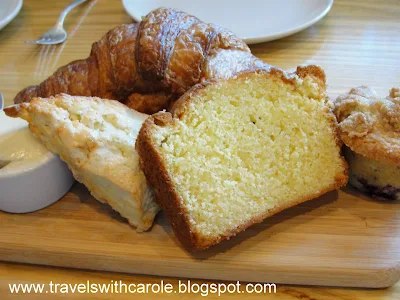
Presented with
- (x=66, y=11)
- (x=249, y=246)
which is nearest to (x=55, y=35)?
(x=66, y=11)

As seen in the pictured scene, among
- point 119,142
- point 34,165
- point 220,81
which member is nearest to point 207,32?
point 220,81

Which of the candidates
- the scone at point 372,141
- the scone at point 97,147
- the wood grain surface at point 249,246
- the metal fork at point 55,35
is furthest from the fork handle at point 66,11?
the scone at point 372,141

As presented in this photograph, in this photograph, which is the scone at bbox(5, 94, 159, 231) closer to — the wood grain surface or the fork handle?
the wood grain surface

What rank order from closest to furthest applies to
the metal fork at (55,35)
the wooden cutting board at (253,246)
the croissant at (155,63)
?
the wooden cutting board at (253,246)
the croissant at (155,63)
the metal fork at (55,35)

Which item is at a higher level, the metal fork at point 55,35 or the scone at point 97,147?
the scone at point 97,147

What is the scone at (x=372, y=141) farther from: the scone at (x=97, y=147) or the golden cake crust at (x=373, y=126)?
the scone at (x=97, y=147)

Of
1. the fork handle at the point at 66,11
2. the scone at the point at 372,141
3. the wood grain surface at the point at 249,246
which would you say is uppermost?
the scone at the point at 372,141

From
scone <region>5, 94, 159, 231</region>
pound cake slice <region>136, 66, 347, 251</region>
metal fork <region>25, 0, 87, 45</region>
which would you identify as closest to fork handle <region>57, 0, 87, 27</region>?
metal fork <region>25, 0, 87, 45</region>

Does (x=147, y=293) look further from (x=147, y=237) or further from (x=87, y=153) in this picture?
(x=87, y=153)
